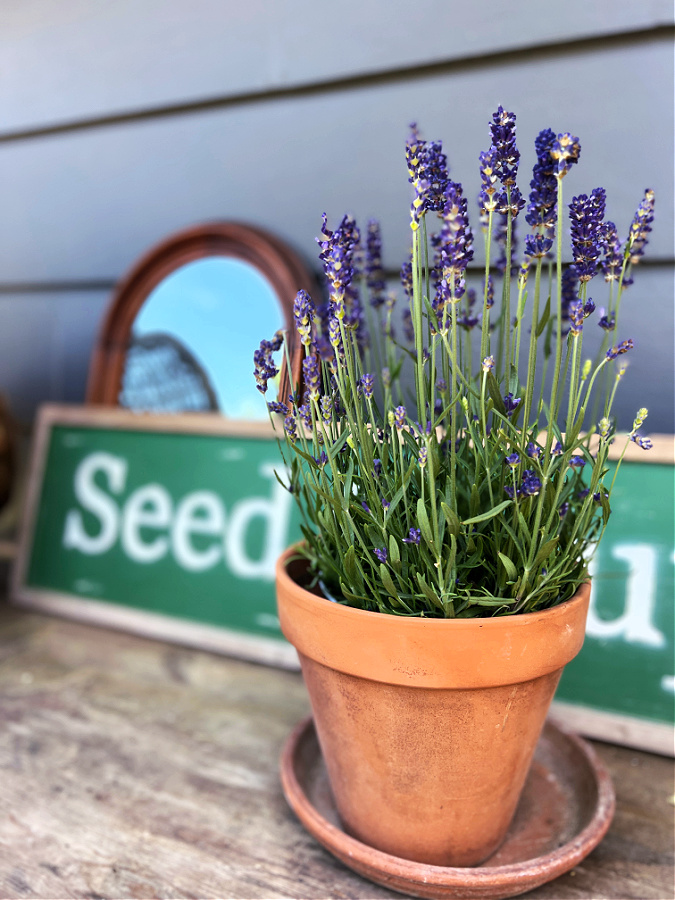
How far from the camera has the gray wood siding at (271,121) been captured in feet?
3.16

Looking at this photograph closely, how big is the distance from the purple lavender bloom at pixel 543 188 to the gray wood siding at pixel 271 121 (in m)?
0.48

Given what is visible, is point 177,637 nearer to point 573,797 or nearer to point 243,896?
point 243,896

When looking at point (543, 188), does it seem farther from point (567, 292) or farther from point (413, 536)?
point (413, 536)

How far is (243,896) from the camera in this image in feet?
1.97

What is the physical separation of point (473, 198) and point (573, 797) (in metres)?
0.87

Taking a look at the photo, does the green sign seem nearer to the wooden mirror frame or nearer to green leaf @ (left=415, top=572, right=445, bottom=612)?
the wooden mirror frame

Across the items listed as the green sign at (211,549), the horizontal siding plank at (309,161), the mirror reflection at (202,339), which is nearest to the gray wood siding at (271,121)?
the horizontal siding plank at (309,161)

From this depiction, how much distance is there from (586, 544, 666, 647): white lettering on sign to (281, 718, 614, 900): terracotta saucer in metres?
0.17

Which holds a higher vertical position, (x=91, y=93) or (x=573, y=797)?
(x=91, y=93)

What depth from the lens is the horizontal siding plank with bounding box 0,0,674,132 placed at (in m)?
1.00

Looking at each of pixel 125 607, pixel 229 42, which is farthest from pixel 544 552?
pixel 229 42

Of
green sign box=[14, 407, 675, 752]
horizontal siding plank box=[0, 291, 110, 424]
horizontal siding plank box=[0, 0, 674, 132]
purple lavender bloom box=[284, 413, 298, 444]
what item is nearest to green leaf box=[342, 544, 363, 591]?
purple lavender bloom box=[284, 413, 298, 444]

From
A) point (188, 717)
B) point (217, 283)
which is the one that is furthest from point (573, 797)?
point (217, 283)

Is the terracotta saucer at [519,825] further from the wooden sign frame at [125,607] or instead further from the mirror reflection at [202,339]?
the mirror reflection at [202,339]
